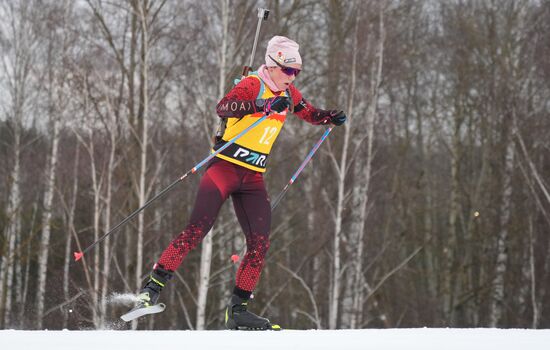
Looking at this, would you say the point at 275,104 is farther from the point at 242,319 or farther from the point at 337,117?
the point at 242,319

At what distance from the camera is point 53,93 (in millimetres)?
19078

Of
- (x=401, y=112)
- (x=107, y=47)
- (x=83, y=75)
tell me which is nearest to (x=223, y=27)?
(x=83, y=75)

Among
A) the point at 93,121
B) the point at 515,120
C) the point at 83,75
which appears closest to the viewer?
the point at 83,75

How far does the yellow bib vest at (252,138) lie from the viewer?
4984 millimetres

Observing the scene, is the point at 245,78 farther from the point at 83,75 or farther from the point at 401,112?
the point at 401,112

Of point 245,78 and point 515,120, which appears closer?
point 245,78

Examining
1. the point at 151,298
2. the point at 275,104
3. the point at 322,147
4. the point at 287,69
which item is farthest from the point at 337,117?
the point at 322,147

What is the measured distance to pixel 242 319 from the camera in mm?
5176
